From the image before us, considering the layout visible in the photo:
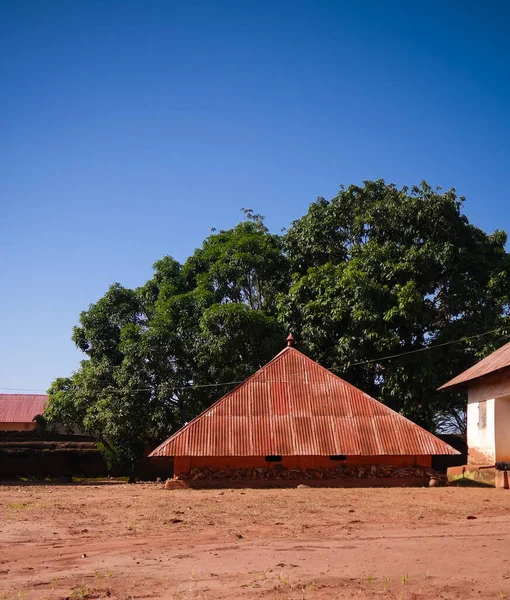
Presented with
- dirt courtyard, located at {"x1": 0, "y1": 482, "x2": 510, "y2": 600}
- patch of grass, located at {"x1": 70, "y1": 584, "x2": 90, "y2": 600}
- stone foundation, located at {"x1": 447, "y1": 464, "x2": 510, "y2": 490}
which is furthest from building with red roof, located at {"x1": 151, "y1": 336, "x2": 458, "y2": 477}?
patch of grass, located at {"x1": 70, "y1": 584, "x2": 90, "y2": 600}

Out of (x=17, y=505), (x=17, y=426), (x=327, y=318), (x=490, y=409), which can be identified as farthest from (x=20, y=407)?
(x=490, y=409)

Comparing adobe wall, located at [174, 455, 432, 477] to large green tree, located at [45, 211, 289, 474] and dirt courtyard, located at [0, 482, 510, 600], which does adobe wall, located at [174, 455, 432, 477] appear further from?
large green tree, located at [45, 211, 289, 474]

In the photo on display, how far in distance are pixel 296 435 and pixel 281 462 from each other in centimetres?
87

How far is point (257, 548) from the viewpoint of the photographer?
9.05m

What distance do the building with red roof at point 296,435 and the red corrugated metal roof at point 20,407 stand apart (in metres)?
29.5

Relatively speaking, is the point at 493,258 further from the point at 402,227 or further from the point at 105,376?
the point at 105,376

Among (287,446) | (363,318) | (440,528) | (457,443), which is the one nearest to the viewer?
(440,528)

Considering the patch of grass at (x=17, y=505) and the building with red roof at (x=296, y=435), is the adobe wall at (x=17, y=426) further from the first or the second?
the patch of grass at (x=17, y=505)

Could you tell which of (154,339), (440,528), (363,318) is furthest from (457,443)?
Result: (440,528)

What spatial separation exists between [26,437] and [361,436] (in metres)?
15.9

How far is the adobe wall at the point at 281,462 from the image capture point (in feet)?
63.7

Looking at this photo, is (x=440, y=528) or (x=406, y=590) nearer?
(x=406, y=590)

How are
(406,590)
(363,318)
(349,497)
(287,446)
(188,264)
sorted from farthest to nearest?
(188,264)
(363,318)
(287,446)
(349,497)
(406,590)

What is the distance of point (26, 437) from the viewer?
29188mm
